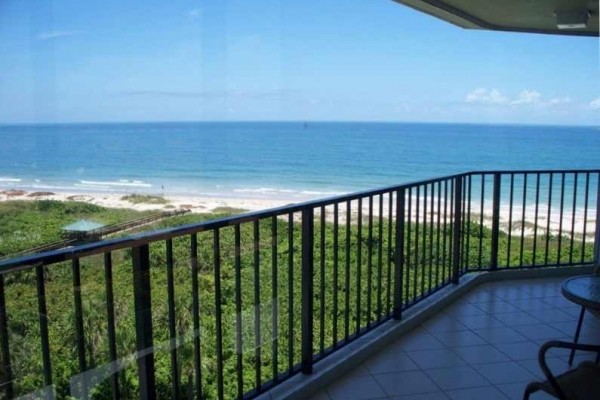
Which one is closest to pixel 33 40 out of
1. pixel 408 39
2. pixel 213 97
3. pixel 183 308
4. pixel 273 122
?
pixel 183 308

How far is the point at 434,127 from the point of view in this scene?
31500mm

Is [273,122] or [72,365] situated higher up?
[273,122]

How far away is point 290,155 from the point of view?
28.5 m

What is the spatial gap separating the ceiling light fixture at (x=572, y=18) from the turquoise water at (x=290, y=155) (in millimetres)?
13470

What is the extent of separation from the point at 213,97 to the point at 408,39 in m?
14.0

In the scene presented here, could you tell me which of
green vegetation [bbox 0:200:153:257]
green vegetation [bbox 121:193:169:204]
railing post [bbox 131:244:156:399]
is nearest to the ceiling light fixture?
railing post [bbox 131:244:156:399]

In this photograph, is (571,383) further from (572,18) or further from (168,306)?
(572,18)

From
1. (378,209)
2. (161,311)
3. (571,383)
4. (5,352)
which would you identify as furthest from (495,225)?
(5,352)

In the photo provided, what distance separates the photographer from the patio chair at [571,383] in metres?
1.63

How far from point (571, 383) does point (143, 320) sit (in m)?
1.53

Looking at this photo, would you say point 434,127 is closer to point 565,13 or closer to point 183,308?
point 565,13

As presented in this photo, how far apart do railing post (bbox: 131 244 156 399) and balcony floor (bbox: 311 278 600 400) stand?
982mm

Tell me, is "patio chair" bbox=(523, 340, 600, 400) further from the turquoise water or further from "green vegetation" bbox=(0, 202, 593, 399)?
the turquoise water

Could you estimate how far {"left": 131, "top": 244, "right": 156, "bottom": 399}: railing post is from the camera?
159 cm
